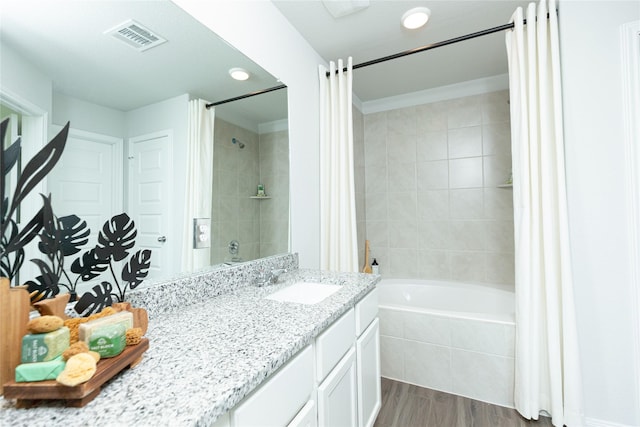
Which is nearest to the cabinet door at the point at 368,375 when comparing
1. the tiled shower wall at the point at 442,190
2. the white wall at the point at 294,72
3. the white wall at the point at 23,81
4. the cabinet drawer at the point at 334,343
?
the cabinet drawer at the point at 334,343

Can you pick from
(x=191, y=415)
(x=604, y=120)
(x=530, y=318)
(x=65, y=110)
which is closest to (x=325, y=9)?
(x=65, y=110)

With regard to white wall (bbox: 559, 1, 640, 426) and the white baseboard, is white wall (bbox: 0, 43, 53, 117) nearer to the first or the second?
white wall (bbox: 559, 1, 640, 426)

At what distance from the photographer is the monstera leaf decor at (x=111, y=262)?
791 millimetres

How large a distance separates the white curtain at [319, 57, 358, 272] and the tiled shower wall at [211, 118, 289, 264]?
0.41 meters

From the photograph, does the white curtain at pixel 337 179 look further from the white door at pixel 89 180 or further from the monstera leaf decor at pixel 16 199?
the monstera leaf decor at pixel 16 199

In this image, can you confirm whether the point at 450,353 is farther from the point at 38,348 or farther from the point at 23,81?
the point at 23,81

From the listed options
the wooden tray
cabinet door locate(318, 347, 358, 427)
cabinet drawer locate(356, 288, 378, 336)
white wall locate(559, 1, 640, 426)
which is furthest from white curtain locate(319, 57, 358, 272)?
the wooden tray

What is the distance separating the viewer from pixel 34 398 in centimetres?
49

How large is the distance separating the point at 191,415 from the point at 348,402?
2.96 feet

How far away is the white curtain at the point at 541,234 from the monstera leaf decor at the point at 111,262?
1.89 meters

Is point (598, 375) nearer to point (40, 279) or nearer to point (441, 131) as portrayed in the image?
point (441, 131)

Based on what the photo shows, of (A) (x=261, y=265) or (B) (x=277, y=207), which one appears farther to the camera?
(B) (x=277, y=207)

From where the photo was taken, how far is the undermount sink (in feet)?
4.53

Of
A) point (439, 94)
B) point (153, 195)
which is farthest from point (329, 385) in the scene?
point (439, 94)
